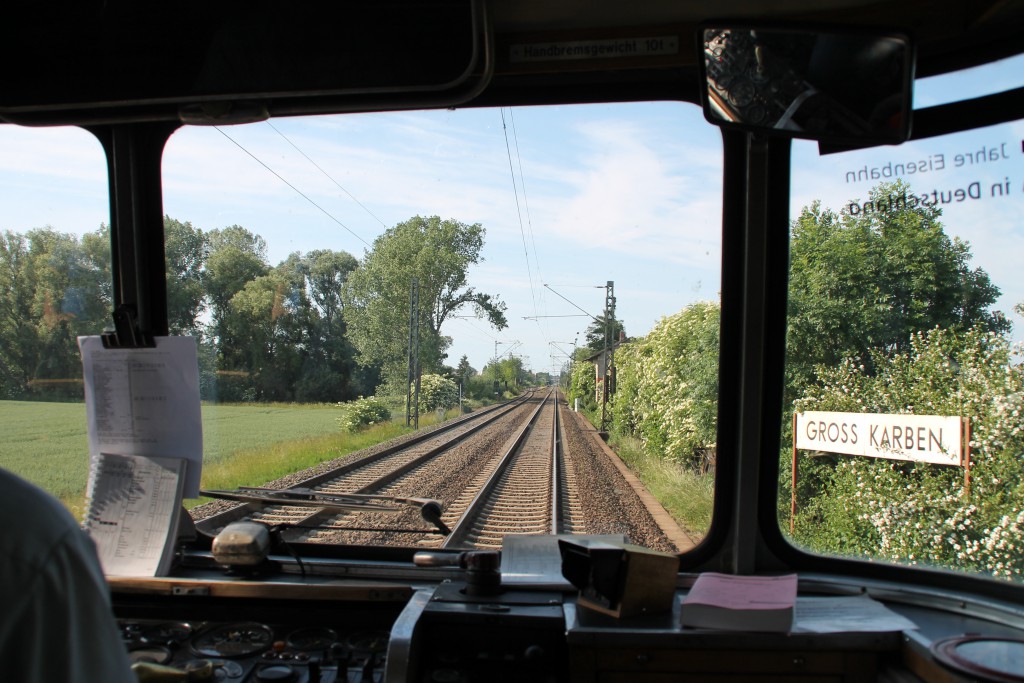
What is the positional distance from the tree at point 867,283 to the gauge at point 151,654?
5.98 feet

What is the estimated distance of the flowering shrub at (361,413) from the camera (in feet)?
9.20

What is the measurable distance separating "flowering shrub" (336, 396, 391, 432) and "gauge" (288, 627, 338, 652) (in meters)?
0.88

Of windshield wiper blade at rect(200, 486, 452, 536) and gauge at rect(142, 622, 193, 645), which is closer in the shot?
gauge at rect(142, 622, 193, 645)

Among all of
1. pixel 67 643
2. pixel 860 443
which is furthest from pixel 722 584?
pixel 67 643

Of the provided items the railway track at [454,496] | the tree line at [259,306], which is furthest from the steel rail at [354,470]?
the tree line at [259,306]

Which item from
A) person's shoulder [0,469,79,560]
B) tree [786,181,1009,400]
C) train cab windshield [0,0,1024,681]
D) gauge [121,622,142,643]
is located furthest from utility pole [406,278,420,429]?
person's shoulder [0,469,79,560]

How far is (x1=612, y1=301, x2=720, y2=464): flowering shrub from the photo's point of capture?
2455 millimetres

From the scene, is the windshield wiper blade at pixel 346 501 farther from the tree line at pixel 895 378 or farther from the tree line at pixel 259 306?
the tree line at pixel 895 378

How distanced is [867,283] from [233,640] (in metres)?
2.02

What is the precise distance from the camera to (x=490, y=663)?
1848 millimetres

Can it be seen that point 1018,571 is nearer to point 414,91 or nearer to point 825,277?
point 825,277

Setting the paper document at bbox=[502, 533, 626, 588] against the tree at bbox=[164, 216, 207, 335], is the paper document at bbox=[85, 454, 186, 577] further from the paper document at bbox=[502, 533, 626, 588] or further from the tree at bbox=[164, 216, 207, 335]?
the paper document at bbox=[502, 533, 626, 588]

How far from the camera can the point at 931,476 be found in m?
2.16

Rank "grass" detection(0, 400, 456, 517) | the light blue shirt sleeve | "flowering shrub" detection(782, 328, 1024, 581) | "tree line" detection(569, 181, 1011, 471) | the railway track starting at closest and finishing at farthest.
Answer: the light blue shirt sleeve < "flowering shrub" detection(782, 328, 1024, 581) < "tree line" detection(569, 181, 1011, 471) < the railway track < "grass" detection(0, 400, 456, 517)
